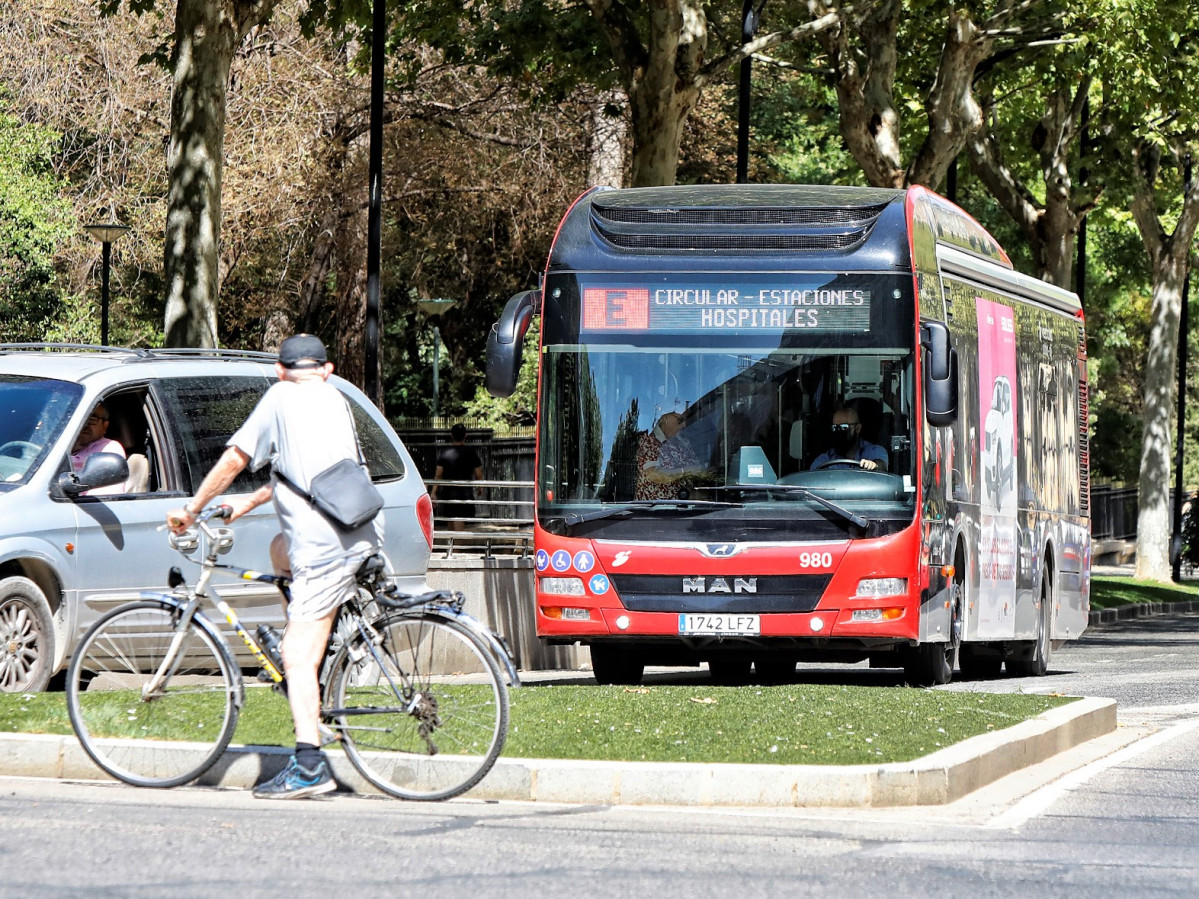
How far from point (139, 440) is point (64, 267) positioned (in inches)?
975

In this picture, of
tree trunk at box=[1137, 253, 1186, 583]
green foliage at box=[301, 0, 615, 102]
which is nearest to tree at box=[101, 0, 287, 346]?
green foliage at box=[301, 0, 615, 102]

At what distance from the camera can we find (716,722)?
33.2 ft

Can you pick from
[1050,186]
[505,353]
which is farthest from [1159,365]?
[505,353]

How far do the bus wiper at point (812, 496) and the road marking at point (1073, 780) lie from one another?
217 cm

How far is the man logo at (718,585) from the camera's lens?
43.5 feet

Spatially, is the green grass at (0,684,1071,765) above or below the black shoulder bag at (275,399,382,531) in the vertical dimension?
below

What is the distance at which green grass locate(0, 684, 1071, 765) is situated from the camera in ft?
30.0

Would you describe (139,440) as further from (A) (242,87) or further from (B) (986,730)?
(A) (242,87)

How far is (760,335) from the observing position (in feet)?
43.8

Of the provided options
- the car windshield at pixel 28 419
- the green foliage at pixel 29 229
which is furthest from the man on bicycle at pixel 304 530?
the green foliage at pixel 29 229

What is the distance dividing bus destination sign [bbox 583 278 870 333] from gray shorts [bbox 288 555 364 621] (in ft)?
18.2

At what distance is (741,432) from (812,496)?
1.97ft

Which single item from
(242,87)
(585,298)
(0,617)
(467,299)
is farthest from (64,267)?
(0,617)

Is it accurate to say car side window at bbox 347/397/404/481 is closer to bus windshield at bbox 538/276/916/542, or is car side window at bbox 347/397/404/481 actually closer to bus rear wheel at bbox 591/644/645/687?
bus windshield at bbox 538/276/916/542
